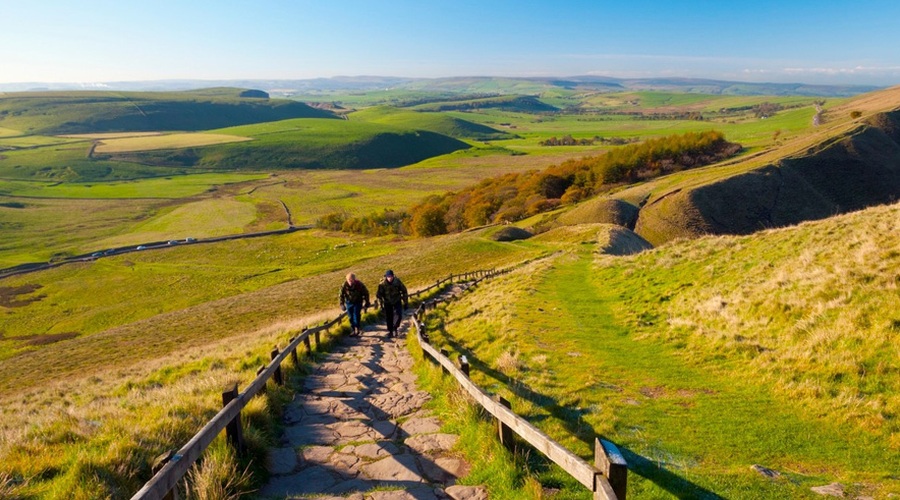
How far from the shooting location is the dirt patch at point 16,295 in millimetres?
65625

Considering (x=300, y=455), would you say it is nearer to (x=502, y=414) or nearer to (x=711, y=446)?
(x=502, y=414)

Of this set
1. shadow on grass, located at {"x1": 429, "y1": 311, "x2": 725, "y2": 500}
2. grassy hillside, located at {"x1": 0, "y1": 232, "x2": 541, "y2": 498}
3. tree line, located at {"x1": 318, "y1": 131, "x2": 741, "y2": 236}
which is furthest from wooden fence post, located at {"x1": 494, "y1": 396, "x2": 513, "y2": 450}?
tree line, located at {"x1": 318, "y1": 131, "x2": 741, "y2": 236}

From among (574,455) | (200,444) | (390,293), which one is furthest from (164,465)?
(390,293)

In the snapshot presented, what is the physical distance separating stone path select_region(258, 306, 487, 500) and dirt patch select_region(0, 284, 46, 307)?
76065mm

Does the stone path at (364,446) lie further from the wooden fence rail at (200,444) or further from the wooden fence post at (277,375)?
the wooden fence rail at (200,444)

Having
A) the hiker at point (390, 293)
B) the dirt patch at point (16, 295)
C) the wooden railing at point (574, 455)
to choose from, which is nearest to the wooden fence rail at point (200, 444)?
the wooden railing at point (574, 455)

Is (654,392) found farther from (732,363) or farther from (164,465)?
(164,465)

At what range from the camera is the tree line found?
287 feet

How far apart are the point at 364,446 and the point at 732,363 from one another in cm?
822

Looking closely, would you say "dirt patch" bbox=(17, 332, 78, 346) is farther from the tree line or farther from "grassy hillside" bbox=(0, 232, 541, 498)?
the tree line

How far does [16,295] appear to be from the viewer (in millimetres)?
69000

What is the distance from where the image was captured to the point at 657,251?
2402 centimetres

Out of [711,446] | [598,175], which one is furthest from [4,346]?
[598,175]

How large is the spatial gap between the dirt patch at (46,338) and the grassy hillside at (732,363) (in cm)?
5170
